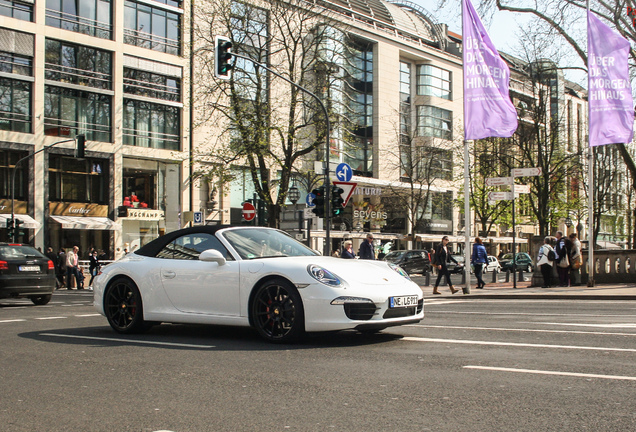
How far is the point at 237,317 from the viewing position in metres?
8.56

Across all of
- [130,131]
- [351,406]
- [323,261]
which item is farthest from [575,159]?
[351,406]

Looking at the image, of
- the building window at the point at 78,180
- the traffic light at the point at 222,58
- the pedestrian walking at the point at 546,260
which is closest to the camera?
the traffic light at the point at 222,58

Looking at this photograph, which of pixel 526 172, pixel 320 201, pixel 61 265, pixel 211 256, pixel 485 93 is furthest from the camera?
pixel 61 265

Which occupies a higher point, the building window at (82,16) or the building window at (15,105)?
the building window at (82,16)

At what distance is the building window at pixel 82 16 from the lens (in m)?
40.4

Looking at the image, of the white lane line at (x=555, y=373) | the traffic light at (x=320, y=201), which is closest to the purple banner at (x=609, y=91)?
the traffic light at (x=320, y=201)

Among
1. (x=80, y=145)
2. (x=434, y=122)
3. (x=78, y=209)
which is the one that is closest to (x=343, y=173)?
(x=80, y=145)

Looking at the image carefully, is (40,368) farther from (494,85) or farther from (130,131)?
(130,131)

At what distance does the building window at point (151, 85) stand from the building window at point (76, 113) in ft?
5.53

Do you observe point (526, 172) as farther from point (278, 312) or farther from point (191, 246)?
point (278, 312)

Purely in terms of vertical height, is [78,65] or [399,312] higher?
[78,65]

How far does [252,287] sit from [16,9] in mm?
35580

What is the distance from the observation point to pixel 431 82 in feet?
226

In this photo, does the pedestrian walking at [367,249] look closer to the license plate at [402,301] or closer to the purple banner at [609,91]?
the purple banner at [609,91]
